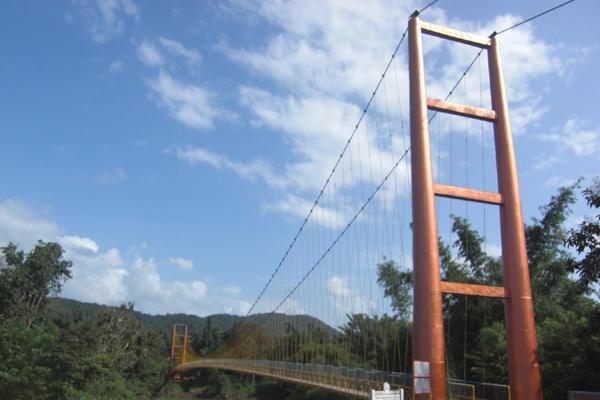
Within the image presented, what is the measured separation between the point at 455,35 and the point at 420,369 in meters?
10.3

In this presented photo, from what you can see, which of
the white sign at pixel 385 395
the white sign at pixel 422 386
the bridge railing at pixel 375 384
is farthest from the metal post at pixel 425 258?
the white sign at pixel 385 395

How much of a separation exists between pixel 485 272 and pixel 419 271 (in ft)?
59.4

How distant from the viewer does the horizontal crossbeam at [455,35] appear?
16203mm

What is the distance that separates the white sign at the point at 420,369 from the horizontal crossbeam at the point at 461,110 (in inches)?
281

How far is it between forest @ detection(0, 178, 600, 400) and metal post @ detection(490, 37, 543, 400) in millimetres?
1255

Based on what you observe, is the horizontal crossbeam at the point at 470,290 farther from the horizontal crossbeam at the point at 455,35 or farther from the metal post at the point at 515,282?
the horizontal crossbeam at the point at 455,35

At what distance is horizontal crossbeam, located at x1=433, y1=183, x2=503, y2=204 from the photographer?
1416cm

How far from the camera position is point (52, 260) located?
50.6m

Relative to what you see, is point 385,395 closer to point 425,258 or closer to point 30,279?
point 425,258

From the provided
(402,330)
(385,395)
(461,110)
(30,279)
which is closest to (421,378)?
(385,395)

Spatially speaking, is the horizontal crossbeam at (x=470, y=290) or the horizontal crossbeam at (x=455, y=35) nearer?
the horizontal crossbeam at (x=470, y=290)

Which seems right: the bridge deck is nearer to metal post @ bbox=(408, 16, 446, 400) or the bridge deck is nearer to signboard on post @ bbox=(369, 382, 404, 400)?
metal post @ bbox=(408, 16, 446, 400)

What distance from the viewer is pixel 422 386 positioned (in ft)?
39.7

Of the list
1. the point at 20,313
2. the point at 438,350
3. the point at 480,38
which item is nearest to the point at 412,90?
the point at 480,38
